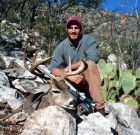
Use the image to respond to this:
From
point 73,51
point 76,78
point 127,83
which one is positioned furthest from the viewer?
point 127,83

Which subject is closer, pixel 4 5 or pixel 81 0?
pixel 4 5

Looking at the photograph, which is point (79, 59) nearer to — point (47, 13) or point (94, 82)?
point (94, 82)

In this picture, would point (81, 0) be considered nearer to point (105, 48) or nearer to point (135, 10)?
point (105, 48)

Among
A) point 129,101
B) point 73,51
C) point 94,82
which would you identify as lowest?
point 129,101

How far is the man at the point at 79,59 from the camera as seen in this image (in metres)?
6.52

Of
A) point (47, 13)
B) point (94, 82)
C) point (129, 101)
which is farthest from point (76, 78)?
point (47, 13)

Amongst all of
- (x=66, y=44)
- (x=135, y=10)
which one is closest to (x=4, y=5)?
(x=135, y=10)

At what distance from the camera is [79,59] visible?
696cm

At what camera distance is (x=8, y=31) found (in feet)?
38.3

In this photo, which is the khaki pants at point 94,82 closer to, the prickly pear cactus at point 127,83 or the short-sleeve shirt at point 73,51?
the short-sleeve shirt at point 73,51

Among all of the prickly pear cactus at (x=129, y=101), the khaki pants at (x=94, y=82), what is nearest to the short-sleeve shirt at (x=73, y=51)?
the khaki pants at (x=94, y=82)

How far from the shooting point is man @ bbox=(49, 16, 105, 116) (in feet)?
21.4

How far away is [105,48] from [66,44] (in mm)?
7959

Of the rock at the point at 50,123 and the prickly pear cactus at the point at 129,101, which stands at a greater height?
the rock at the point at 50,123
